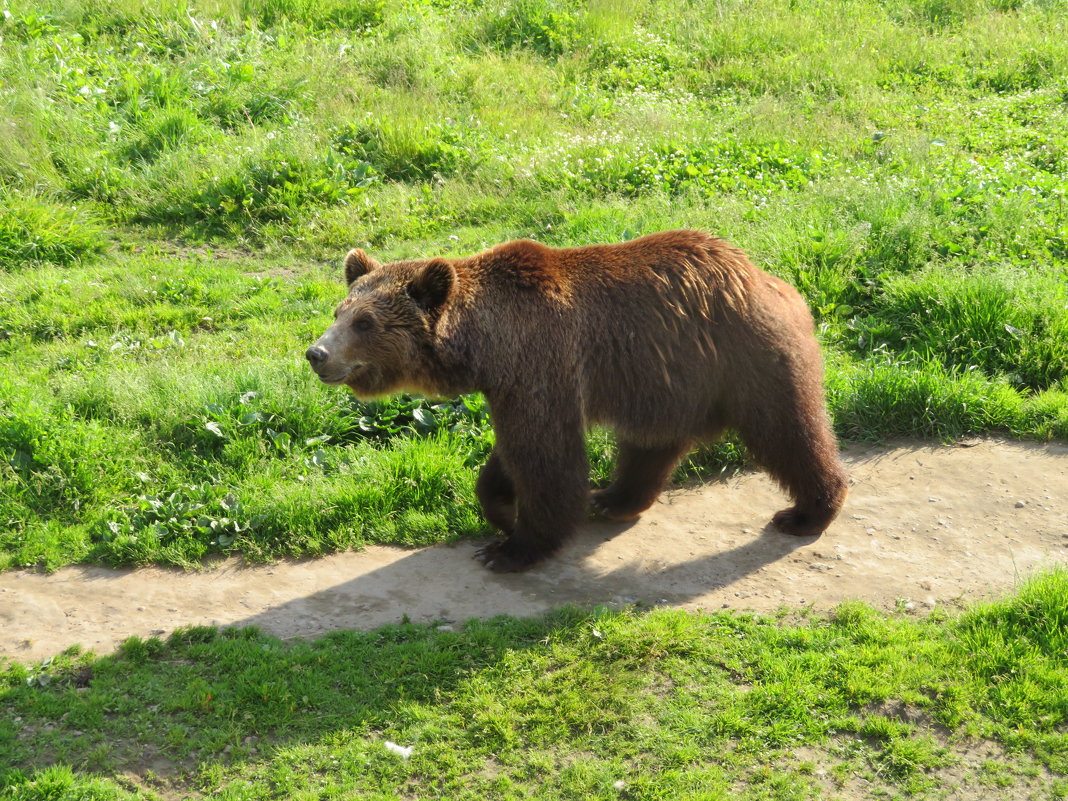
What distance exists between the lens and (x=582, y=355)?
578cm

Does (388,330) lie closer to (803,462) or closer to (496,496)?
(496,496)

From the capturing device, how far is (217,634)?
5410mm

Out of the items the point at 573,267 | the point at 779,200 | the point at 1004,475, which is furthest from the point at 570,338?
the point at 779,200

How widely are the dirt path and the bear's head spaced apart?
117 cm

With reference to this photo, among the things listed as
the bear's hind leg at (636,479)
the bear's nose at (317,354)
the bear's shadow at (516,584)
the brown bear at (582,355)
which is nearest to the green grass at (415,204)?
the bear's shadow at (516,584)

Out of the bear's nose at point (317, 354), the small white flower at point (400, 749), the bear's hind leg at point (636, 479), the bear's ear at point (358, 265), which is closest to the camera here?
the small white flower at point (400, 749)

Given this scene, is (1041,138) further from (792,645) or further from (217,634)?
(217,634)

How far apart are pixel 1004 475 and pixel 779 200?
155 inches

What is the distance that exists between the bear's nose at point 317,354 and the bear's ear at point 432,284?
0.56 m

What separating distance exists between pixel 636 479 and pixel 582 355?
988 millimetres

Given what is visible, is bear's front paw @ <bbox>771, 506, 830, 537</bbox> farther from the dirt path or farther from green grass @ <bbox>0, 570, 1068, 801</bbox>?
green grass @ <bbox>0, 570, 1068, 801</bbox>

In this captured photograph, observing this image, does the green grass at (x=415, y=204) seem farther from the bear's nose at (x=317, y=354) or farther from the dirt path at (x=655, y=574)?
the bear's nose at (x=317, y=354)

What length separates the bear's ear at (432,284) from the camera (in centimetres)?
556

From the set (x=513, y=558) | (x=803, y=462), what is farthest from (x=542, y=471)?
(x=803, y=462)
